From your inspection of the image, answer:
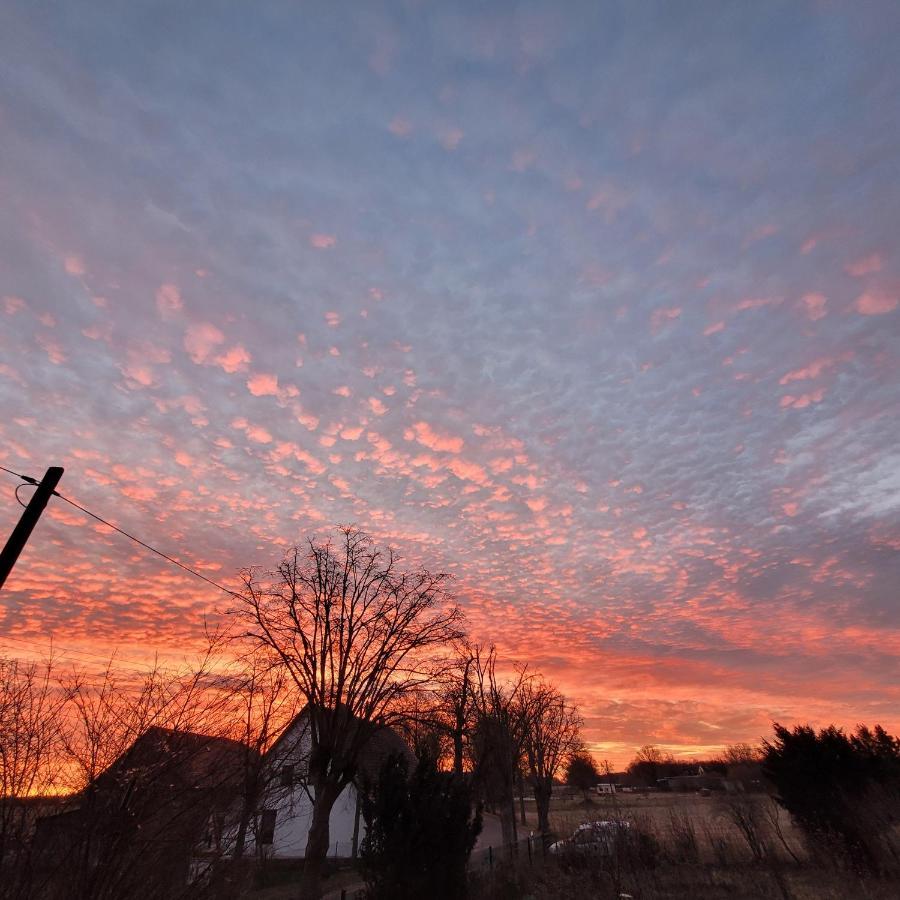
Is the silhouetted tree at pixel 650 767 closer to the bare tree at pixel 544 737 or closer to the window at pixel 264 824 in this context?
the bare tree at pixel 544 737

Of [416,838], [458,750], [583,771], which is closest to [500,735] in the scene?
[458,750]

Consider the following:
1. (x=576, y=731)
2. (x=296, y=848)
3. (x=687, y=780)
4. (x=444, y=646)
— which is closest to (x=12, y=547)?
(x=444, y=646)

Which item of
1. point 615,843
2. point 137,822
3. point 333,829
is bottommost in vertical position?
point 615,843

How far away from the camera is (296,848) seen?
3503 cm

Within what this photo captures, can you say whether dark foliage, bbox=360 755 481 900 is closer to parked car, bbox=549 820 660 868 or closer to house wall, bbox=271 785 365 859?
parked car, bbox=549 820 660 868

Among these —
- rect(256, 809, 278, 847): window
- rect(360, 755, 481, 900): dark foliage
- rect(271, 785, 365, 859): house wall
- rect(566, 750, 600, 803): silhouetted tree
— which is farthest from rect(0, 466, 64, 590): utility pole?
rect(566, 750, 600, 803): silhouetted tree

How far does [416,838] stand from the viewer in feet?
42.2

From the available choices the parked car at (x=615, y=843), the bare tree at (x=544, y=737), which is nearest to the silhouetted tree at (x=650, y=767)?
the bare tree at (x=544, y=737)

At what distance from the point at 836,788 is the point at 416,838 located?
50.6 feet

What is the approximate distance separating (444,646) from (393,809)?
499 inches

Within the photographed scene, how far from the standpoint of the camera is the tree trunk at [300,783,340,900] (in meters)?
18.0

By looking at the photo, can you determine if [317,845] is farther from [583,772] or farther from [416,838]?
[583,772]

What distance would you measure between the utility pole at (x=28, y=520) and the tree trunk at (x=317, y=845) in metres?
15.3

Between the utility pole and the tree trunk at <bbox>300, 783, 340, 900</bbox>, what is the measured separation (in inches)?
604
